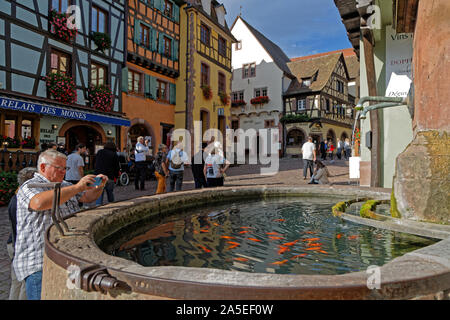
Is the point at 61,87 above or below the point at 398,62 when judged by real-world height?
above

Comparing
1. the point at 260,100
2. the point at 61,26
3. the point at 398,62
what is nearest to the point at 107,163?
the point at 398,62

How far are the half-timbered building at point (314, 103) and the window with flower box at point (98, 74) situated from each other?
63.7 feet

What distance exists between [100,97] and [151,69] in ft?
16.2

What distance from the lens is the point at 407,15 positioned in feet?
11.8

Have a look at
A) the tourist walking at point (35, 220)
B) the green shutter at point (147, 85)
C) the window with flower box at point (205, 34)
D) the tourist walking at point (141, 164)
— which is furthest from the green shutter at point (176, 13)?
the tourist walking at point (35, 220)

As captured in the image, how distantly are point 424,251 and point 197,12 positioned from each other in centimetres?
2056

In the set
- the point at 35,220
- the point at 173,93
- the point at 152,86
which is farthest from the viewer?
the point at 173,93

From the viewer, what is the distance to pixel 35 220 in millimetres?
2189

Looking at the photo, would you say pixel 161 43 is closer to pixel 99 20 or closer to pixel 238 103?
pixel 99 20

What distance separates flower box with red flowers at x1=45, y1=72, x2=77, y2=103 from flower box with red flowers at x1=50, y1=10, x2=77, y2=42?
4.78ft

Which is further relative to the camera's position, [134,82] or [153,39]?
[153,39]

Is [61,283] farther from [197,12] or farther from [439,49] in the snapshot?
[197,12]

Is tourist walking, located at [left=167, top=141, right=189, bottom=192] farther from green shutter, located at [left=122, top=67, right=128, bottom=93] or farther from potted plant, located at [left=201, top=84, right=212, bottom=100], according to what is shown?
potted plant, located at [left=201, top=84, right=212, bottom=100]

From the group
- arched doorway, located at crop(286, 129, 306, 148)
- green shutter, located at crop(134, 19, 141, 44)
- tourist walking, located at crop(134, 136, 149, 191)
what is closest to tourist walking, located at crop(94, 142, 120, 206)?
tourist walking, located at crop(134, 136, 149, 191)
